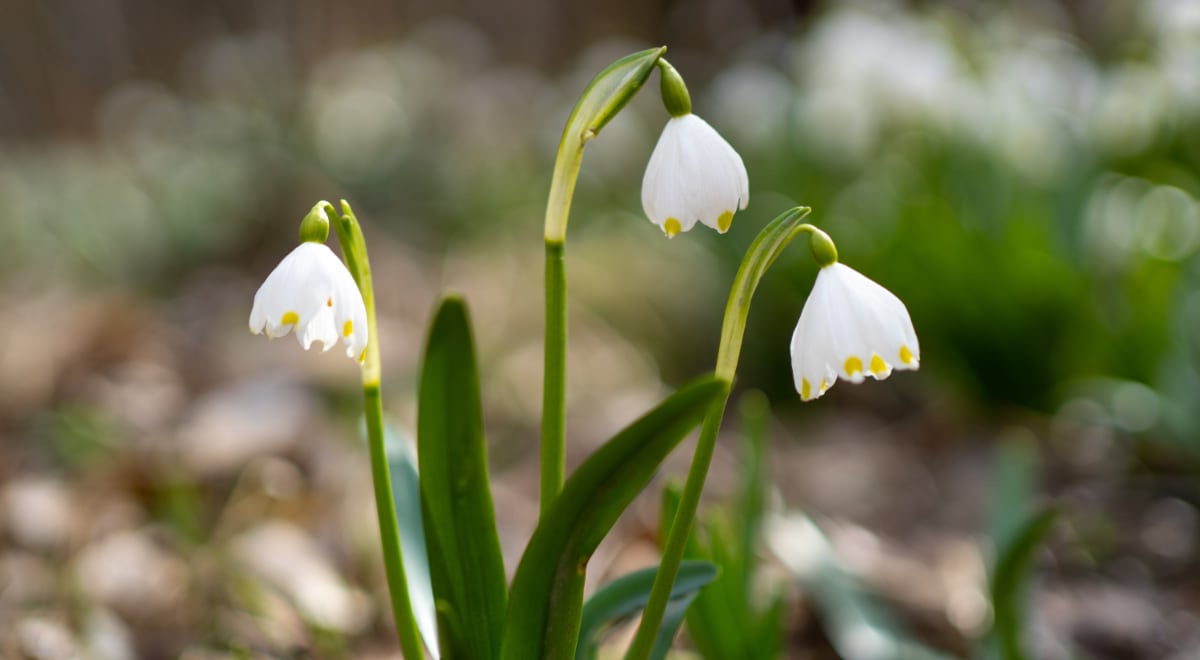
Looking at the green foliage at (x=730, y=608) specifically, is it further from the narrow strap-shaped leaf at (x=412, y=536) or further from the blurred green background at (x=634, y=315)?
the blurred green background at (x=634, y=315)

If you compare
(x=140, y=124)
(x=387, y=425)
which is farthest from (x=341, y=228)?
(x=140, y=124)

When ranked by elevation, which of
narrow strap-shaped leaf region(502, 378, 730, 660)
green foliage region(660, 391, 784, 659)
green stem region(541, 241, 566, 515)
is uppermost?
green stem region(541, 241, 566, 515)

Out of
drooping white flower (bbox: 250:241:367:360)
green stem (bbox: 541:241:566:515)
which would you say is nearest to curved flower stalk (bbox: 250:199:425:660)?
drooping white flower (bbox: 250:241:367:360)

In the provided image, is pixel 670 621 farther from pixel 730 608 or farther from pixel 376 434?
pixel 376 434

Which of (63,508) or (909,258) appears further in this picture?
(909,258)

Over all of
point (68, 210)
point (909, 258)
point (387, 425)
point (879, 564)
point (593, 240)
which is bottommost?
point (879, 564)

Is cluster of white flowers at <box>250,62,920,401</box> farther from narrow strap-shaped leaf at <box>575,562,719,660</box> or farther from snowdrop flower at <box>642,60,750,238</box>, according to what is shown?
narrow strap-shaped leaf at <box>575,562,719,660</box>

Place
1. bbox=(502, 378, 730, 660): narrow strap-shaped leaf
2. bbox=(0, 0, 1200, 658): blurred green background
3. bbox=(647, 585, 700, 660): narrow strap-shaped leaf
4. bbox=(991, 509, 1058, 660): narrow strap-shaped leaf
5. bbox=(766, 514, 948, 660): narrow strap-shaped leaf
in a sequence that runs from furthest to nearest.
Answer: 1. bbox=(0, 0, 1200, 658): blurred green background
2. bbox=(766, 514, 948, 660): narrow strap-shaped leaf
3. bbox=(991, 509, 1058, 660): narrow strap-shaped leaf
4. bbox=(647, 585, 700, 660): narrow strap-shaped leaf
5. bbox=(502, 378, 730, 660): narrow strap-shaped leaf

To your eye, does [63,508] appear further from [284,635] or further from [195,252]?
[195,252]
